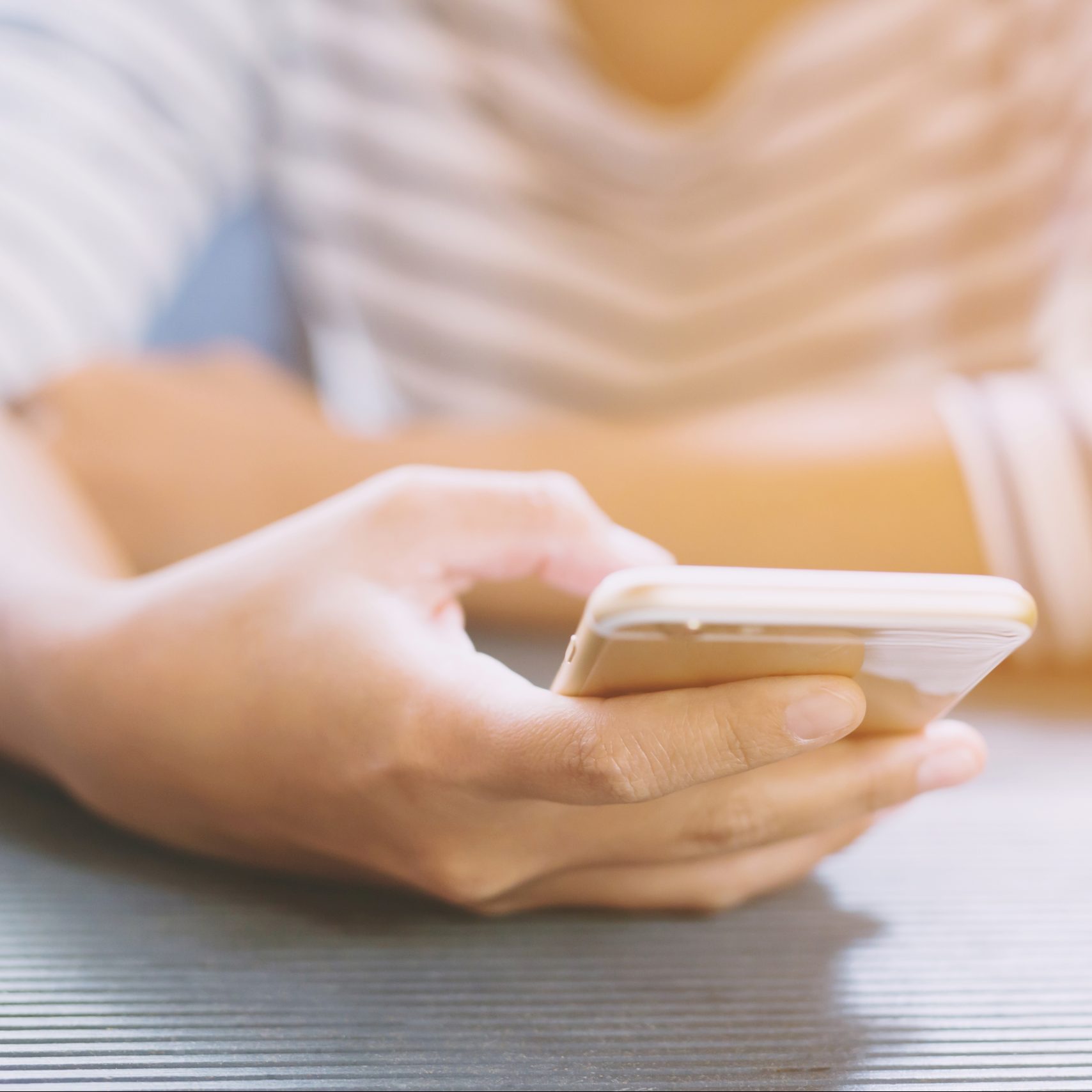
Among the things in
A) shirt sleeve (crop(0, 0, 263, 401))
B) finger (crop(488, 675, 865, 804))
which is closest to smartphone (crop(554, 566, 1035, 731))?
finger (crop(488, 675, 865, 804))

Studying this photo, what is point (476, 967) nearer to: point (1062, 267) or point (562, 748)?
point (562, 748)

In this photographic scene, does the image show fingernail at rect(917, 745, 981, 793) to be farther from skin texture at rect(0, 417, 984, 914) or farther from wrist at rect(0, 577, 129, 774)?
wrist at rect(0, 577, 129, 774)

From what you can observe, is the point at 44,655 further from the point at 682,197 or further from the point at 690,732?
the point at 682,197

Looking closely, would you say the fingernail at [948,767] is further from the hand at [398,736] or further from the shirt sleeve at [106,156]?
the shirt sleeve at [106,156]

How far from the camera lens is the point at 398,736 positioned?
0.23 meters

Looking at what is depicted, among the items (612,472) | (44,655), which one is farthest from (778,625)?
(612,472)

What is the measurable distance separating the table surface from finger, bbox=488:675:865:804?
0.20 feet

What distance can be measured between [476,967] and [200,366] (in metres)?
0.45

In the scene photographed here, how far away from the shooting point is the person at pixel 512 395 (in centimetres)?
24

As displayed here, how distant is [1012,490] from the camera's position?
0.44 m

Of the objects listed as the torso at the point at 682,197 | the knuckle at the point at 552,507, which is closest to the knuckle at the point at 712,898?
the knuckle at the point at 552,507

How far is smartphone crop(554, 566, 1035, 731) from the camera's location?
161 mm

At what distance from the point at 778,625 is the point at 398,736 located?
0.10 meters

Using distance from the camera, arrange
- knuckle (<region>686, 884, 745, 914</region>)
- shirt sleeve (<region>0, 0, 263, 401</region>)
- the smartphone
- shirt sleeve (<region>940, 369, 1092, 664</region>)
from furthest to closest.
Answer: shirt sleeve (<region>0, 0, 263, 401</region>) < shirt sleeve (<region>940, 369, 1092, 664</region>) < knuckle (<region>686, 884, 745, 914</region>) < the smartphone
